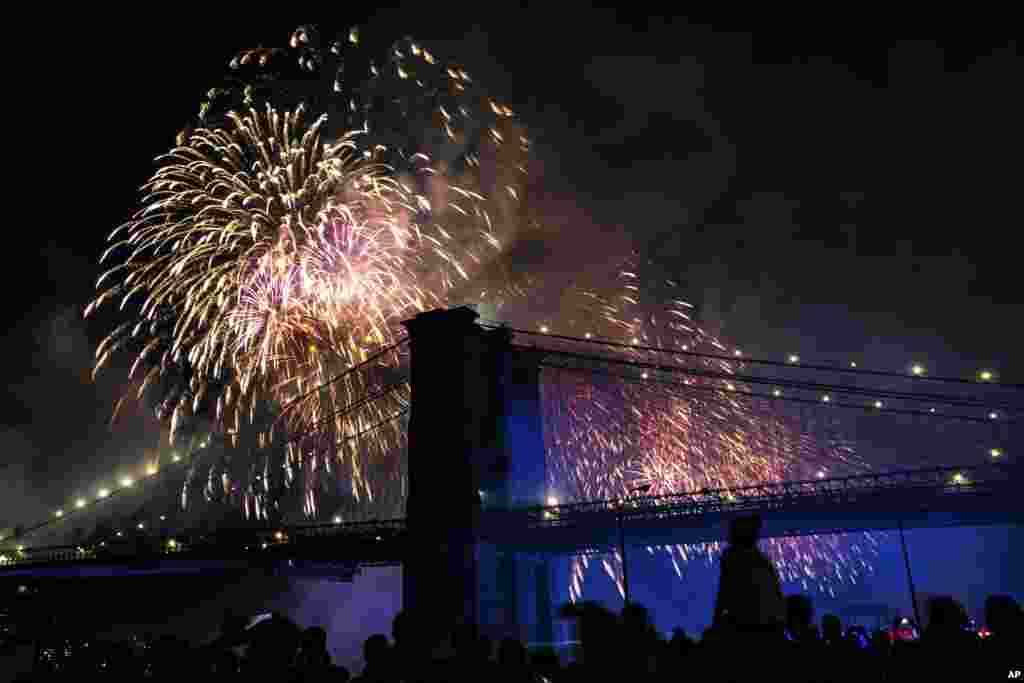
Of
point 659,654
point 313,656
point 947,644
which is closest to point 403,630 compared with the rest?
point 313,656

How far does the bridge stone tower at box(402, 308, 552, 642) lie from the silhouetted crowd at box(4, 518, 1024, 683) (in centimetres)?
2887

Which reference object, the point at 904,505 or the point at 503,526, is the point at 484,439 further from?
the point at 904,505

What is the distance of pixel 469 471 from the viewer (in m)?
40.2

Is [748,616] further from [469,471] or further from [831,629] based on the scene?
[469,471]

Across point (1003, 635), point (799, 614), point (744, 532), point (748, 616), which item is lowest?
point (1003, 635)

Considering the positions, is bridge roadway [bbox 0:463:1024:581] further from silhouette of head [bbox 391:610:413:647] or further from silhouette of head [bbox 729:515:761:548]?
silhouette of head [bbox 729:515:761:548]

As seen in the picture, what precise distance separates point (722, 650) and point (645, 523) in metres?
37.8

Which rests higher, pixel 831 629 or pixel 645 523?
pixel 645 523

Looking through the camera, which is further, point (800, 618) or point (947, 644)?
point (800, 618)

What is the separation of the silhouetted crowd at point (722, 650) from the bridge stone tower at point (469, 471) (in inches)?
1137

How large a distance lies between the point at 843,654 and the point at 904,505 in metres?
36.9

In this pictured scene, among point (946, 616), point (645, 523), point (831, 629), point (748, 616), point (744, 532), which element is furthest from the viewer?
point (645, 523)

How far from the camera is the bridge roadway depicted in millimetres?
38562

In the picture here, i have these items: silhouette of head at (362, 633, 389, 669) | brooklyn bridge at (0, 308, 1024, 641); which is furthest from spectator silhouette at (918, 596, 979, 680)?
brooklyn bridge at (0, 308, 1024, 641)
